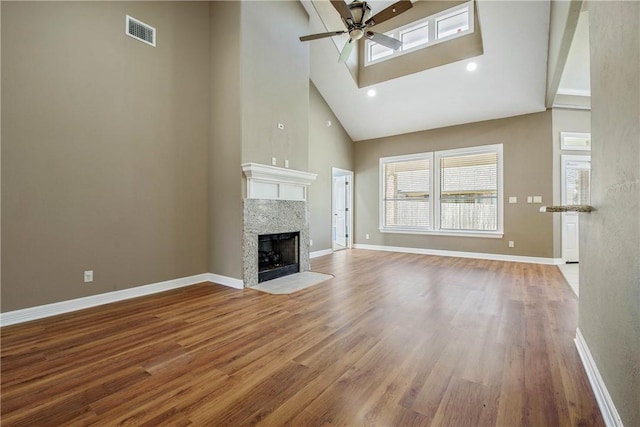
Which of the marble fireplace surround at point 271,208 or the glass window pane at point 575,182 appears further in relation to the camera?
the glass window pane at point 575,182

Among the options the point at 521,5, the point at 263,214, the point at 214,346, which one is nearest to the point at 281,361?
the point at 214,346

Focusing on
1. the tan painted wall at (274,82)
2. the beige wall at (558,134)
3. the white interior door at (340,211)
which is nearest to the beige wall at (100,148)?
the tan painted wall at (274,82)

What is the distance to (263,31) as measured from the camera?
434cm

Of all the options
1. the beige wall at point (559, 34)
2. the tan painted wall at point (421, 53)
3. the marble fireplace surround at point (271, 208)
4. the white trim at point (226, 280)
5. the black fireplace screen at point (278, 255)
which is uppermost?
the tan painted wall at point (421, 53)

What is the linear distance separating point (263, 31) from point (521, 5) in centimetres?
388

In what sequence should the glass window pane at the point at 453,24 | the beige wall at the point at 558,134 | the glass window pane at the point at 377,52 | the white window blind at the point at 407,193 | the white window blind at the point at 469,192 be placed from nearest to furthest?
→ the glass window pane at the point at 453,24 < the beige wall at the point at 558,134 < the glass window pane at the point at 377,52 < the white window blind at the point at 469,192 < the white window blind at the point at 407,193

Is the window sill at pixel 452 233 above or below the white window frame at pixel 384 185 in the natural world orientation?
below

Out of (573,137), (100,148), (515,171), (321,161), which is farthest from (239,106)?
(573,137)

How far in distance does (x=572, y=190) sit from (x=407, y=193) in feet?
10.8

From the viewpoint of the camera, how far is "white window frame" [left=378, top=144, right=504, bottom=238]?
6141mm

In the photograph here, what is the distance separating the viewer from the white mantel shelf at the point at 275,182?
158 inches

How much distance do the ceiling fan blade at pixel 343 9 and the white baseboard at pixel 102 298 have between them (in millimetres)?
3666

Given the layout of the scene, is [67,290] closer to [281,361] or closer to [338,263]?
[281,361]

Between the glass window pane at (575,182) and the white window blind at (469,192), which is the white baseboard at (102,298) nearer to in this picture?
the white window blind at (469,192)
